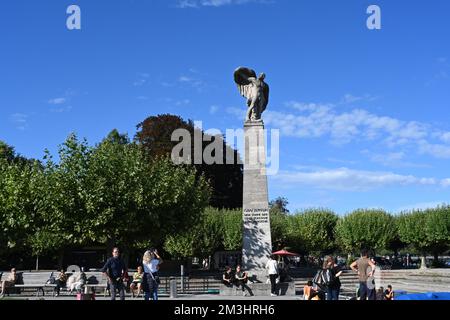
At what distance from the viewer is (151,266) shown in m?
15.6

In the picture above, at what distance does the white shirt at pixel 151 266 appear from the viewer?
1541 centimetres

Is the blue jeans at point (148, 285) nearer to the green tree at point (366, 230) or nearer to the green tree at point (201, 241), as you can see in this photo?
the green tree at point (201, 241)

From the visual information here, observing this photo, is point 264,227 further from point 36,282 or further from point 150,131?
point 150,131

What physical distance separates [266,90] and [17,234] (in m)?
18.0

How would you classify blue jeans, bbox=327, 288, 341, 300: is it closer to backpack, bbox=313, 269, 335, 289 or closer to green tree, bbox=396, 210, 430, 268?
backpack, bbox=313, 269, 335, 289

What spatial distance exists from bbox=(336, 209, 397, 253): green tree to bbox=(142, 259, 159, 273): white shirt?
134 feet

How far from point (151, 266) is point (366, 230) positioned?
137 feet

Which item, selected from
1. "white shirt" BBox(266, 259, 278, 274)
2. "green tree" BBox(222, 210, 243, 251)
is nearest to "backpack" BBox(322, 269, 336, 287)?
"white shirt" BBox(266, 259, 278, 274)

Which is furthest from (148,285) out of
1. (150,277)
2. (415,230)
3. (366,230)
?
(415,230)

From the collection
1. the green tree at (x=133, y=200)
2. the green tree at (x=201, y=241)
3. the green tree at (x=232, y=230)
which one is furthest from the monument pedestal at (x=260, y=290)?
the green tree at (x=232, y=230)

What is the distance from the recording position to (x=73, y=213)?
27.8 m

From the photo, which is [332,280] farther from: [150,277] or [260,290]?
[260,290]
